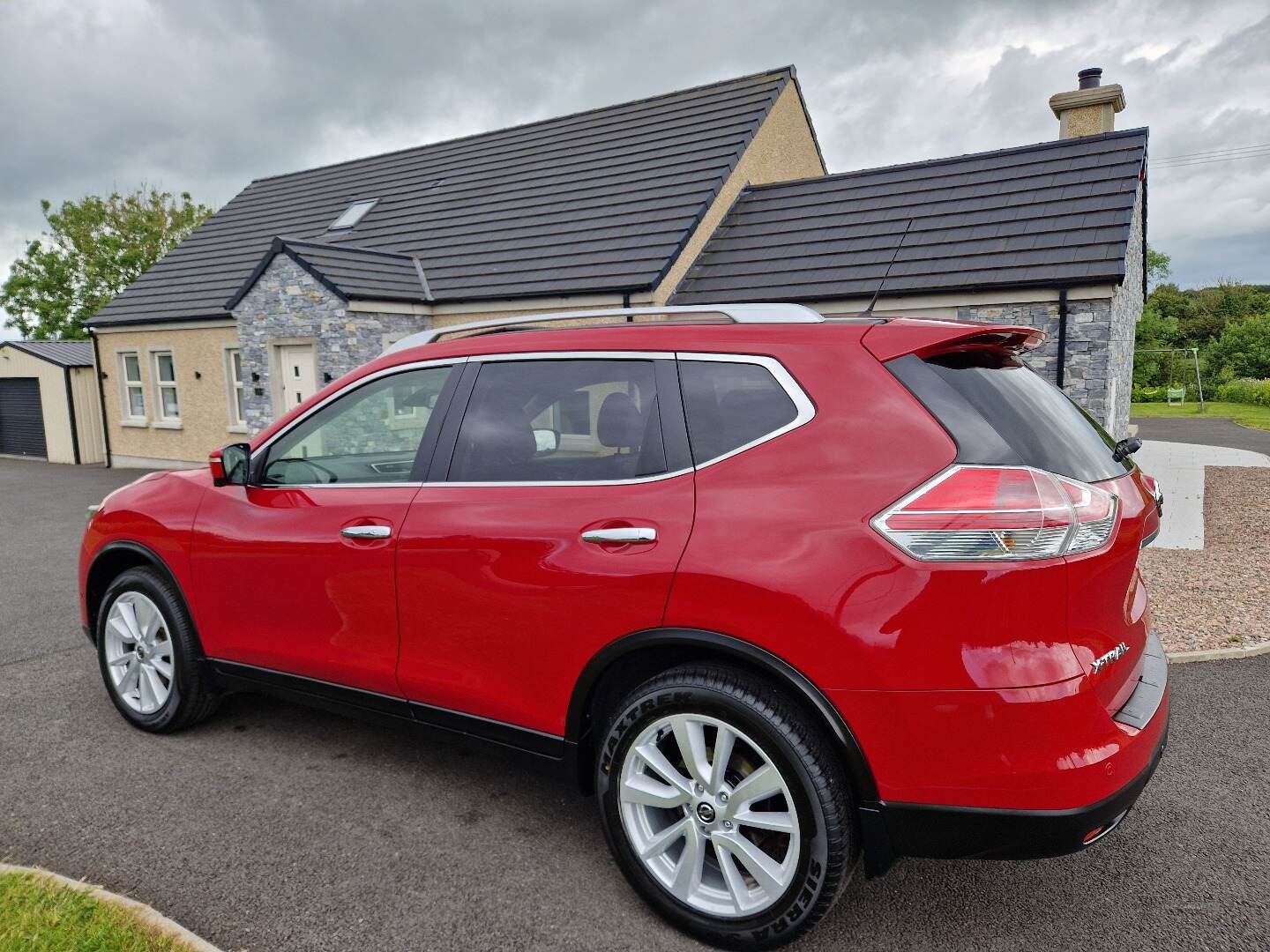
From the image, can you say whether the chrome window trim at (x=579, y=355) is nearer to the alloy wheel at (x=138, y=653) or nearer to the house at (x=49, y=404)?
the alloy wheel at (x=138, y=653)

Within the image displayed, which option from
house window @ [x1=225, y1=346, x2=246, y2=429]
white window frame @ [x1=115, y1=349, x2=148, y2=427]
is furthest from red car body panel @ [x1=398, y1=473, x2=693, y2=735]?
white window frame @ [x1=115, y1=349, x2=148, y2=427]

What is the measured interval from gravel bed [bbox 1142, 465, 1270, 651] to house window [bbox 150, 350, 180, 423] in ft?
60.6

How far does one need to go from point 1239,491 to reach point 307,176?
21056 mm

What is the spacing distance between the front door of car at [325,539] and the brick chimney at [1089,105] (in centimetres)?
1463

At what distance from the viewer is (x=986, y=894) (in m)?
2.81

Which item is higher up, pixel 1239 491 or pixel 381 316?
pixel 381 316

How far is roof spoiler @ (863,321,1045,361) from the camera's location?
2.44 metres

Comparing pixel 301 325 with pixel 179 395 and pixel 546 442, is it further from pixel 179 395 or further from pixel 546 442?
pixel 546 442

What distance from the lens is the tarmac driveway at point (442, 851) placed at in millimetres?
2637

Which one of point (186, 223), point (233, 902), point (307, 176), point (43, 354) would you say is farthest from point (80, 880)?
point (186, 223)

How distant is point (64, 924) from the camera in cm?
257

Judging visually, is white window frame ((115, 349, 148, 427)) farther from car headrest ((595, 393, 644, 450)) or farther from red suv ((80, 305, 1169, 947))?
car headrest ((595, 393, 644, 450))

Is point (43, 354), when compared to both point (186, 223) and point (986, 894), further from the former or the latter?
point (986, 894)

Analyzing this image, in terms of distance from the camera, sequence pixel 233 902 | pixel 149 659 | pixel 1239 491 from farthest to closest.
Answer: pixel 1239 491 → pixel 149 659 → pixel 233 902
